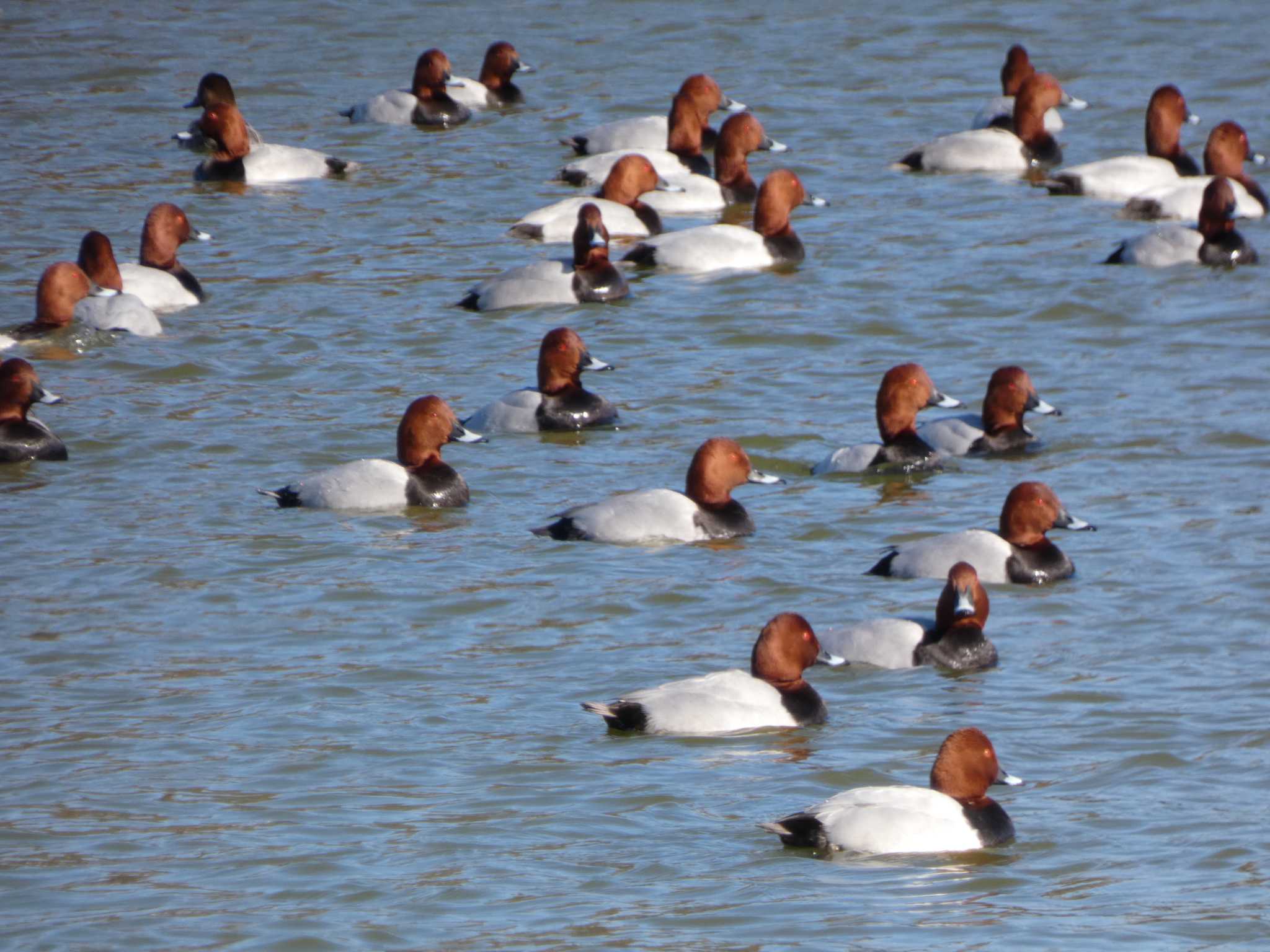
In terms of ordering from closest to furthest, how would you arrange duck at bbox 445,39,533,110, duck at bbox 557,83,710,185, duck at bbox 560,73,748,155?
1. duck at bbox 557,83,710,185
2. duck at bbox 560,73,748,155
3. duck at bbox 445,39,533,110

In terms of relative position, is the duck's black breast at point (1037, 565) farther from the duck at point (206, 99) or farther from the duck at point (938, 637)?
the duck at point (206, 99)

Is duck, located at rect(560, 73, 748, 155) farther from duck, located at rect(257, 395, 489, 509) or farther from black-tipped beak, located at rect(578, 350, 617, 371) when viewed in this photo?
duck, located at rect(257, 395, 489, 509)

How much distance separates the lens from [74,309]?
44.1 feet

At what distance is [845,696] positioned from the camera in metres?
8.37

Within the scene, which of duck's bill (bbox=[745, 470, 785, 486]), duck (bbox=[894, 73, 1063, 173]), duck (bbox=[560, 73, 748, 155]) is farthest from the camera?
duck (bbox=[560, 73, 748, 155])

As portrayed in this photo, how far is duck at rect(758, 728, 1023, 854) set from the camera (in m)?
6.73

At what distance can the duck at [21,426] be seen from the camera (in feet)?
37.1

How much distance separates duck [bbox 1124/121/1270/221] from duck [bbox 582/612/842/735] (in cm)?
874

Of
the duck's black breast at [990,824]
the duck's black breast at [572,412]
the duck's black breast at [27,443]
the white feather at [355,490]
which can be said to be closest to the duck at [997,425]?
the duck's black breast at [572,412]

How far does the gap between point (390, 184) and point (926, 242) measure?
4450 millimetres

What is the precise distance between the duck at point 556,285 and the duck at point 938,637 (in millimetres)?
5948

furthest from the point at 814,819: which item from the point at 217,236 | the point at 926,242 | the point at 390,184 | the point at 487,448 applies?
the point at 390,184

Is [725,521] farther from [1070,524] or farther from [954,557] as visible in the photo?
[1070,524]

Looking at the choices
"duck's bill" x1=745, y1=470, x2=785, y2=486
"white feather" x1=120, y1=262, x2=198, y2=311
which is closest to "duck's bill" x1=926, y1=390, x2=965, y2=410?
"duck's bill" x1=745, y1=470, x2=785, y2=486
